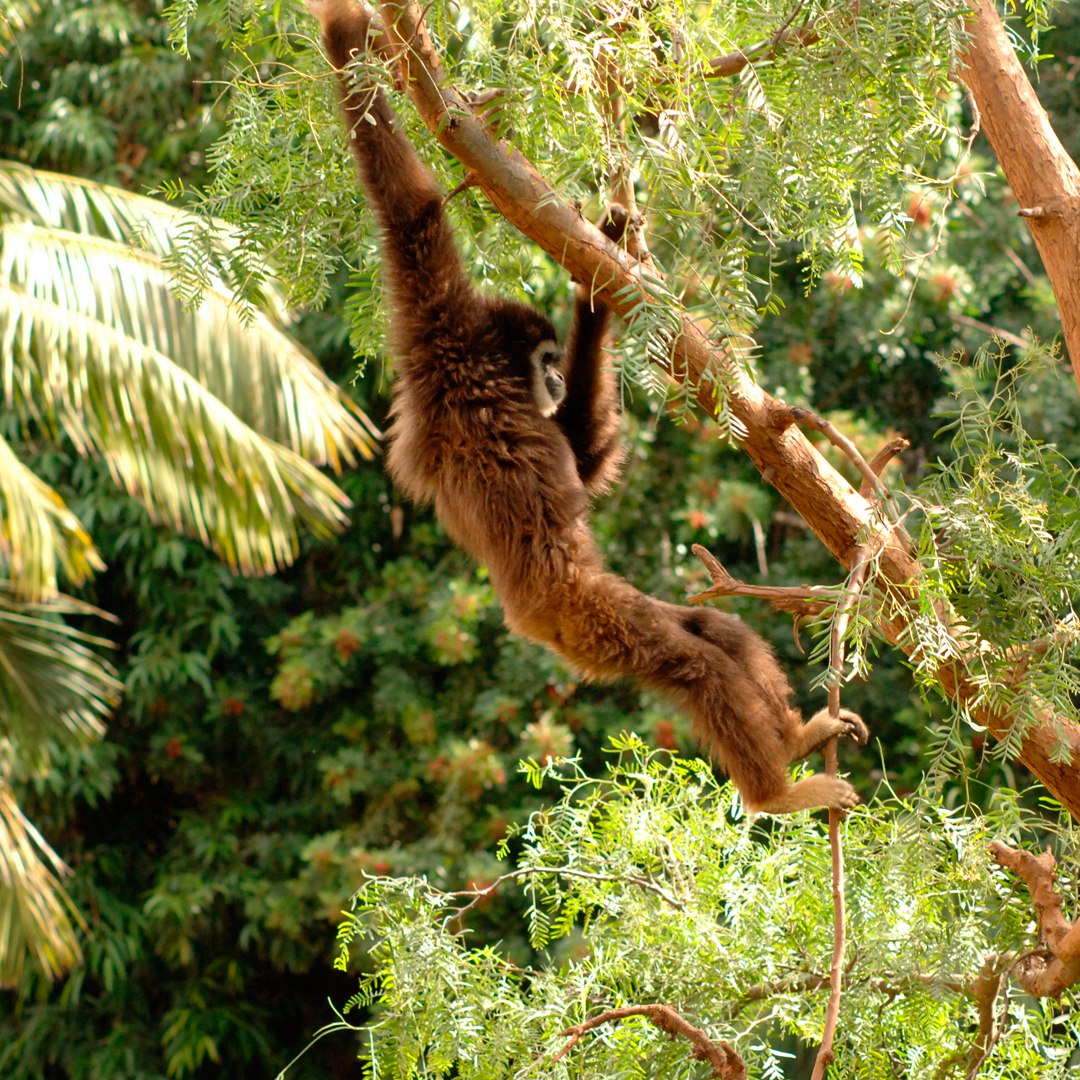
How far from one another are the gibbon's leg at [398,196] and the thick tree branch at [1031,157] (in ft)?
3.35

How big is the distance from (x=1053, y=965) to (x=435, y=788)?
514cm

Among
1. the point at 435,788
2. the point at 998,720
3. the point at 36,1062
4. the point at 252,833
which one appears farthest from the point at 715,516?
the point at 36,1062

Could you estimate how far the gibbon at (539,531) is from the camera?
2668 mm

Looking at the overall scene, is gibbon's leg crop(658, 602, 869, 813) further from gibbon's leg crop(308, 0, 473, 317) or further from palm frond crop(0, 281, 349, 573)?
palm frond crop(0, 281, 349, 573)

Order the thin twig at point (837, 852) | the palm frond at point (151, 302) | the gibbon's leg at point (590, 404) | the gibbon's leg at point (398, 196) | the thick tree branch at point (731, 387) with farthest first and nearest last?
1. the palm frond at point (151, 302)
2. the gibbon's leg at point (590, 404)
3. the gibbon's leg at point (398, 196)
4. the thick tree branch at point (731, 387)
5. the thin twig at point (837, 852)

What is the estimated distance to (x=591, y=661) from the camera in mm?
2764

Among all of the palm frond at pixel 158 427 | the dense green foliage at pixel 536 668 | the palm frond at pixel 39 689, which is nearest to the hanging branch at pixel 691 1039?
the dense green foliage at pixel 536 668

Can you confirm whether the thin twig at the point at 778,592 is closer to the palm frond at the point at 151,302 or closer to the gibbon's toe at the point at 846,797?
the gibbon's toe at the point at 846,797

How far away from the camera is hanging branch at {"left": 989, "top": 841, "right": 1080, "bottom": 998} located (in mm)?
2074

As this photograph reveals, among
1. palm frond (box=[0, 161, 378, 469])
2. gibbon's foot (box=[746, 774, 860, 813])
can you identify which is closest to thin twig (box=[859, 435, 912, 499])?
gibbon's foot (box=[746, 774, 860, 813])

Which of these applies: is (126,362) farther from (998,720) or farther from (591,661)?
(998,720)

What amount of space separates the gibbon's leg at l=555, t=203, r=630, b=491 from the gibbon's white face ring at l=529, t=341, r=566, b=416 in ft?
0.41

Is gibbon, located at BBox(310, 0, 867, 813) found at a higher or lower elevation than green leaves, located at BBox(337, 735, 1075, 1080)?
higher

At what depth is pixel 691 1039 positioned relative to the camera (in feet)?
6.94
